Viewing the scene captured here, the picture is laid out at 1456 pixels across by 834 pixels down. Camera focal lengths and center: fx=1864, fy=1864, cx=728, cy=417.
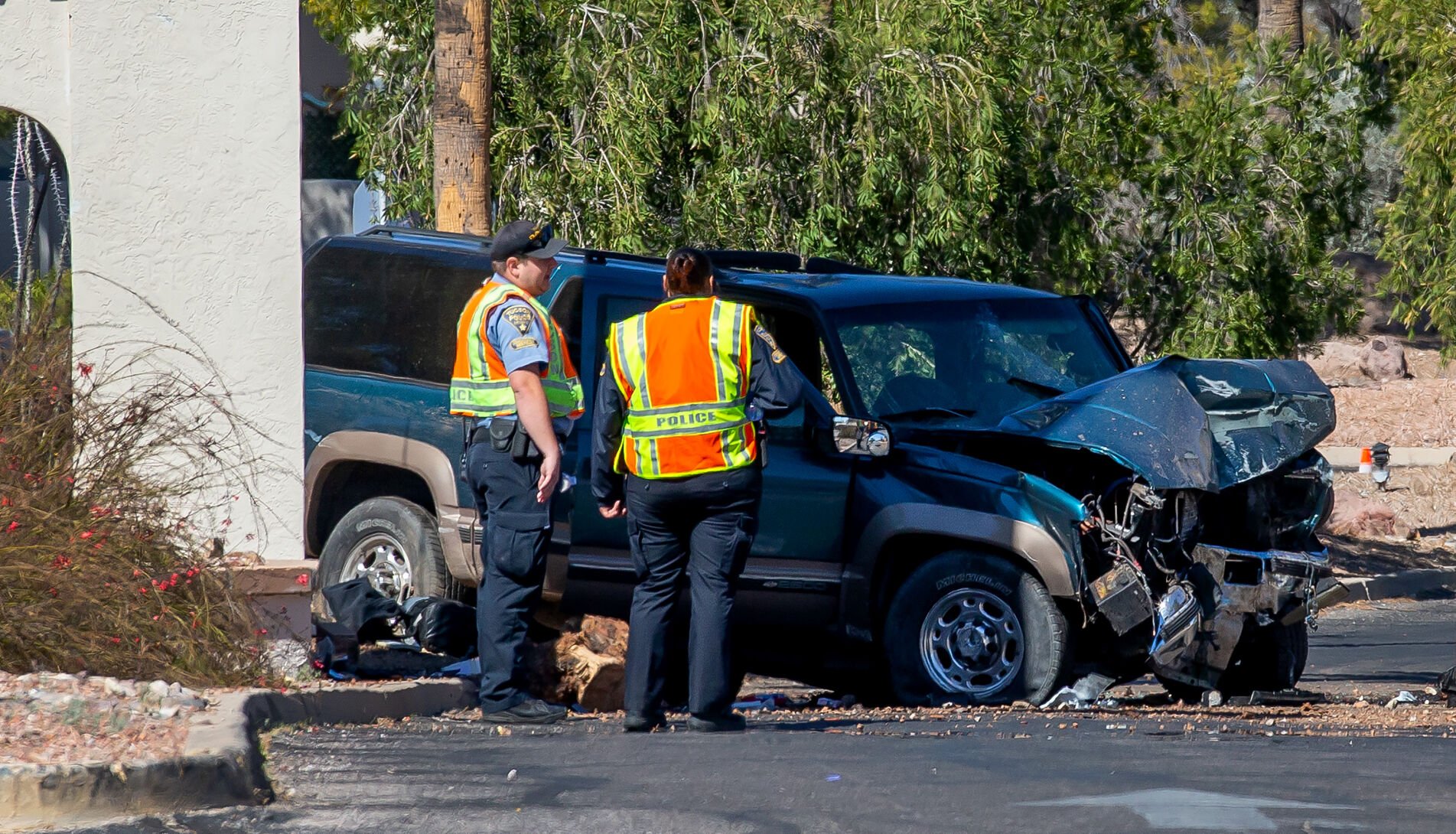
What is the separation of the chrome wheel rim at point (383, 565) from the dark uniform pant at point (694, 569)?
1.97 metres

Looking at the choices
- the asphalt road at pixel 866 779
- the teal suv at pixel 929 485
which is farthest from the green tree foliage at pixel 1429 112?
the asphalt road at pixel 866 779

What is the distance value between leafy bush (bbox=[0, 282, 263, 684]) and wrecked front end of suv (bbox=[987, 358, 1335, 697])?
3.24 m

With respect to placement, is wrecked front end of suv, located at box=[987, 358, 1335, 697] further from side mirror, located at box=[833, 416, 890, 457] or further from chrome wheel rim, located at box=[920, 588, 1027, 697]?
side mirror, located at box=[833, 416, 890, 457]

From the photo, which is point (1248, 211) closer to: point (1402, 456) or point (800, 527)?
point (800, 527)

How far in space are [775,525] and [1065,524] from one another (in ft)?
3.97

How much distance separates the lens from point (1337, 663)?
34.2 feet

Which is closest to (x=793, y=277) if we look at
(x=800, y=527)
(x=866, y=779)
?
(x=800, y=527)

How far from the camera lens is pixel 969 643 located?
7.54 m

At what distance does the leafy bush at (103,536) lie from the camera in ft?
20.2

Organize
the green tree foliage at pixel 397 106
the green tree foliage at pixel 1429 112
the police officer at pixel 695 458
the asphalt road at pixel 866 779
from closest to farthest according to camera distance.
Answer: the asphalt road at pixel 866 779 → the police officer at pixel 695 458 → the green tree foliage at pixel 397 106 → the green tree foliage at pixel 1429 112

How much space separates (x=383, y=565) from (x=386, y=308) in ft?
3.88

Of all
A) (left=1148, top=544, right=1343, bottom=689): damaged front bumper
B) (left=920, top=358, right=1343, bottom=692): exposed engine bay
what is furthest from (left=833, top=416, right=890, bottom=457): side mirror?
(left=1148, top=544, right=1343, bottom=689): damaged front bumper

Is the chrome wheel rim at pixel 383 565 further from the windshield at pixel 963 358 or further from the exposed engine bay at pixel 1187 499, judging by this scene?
the exposed engine bay at pixel 1187 499

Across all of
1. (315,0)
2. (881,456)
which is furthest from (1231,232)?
(315,0)
